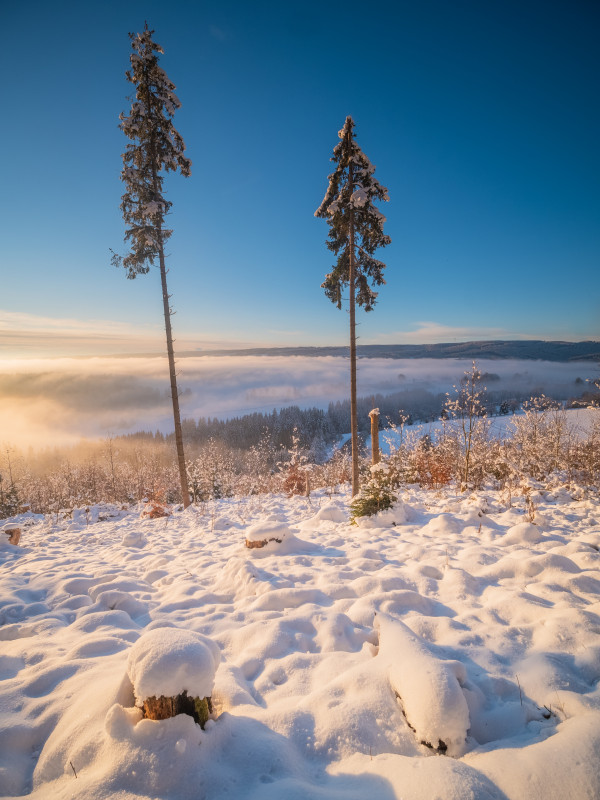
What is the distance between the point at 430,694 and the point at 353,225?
11.3m

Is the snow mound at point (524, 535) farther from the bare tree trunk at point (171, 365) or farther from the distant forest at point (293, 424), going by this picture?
the distant forest at point (293, 424)

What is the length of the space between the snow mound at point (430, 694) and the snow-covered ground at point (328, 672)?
11mm

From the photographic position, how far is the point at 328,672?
114 inches

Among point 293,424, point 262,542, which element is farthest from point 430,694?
point 293,424

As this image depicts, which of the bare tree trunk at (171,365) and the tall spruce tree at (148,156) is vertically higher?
the tall spruce tree at (148,156)

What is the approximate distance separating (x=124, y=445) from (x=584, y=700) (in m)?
139

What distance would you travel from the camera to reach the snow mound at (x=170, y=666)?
208 cm

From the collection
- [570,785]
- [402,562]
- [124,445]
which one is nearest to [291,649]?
[570,785]

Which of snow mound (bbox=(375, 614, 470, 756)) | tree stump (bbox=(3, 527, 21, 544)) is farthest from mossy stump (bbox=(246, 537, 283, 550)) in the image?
tree stump (bbox=(3, 527, 21, 544))

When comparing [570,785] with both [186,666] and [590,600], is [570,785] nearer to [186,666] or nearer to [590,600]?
A: [186,666]

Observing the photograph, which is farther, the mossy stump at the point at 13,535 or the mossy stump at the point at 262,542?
the mossy stump at the point at 13,535

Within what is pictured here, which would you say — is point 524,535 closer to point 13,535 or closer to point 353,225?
point 353,225

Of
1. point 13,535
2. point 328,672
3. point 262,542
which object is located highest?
point 328,672

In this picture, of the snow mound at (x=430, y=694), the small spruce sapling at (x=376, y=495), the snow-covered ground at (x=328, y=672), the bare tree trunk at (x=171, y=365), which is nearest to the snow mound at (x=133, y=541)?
the snow-covered ground at (x=328, y=672)
